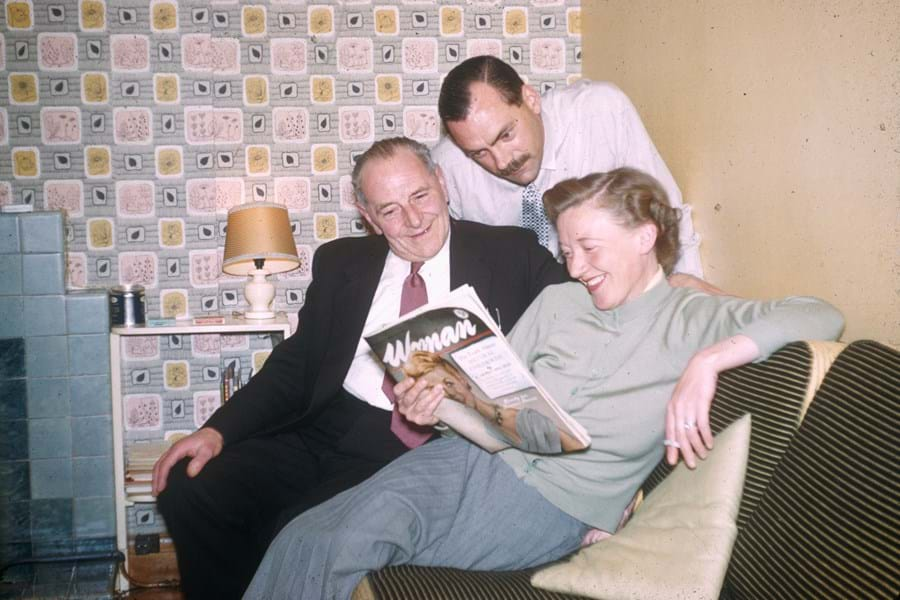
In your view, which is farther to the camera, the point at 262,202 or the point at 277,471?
the point at 262,202

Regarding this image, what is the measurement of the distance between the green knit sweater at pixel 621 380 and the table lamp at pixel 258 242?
1.69m

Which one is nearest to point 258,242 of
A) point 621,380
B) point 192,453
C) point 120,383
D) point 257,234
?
point 257,234

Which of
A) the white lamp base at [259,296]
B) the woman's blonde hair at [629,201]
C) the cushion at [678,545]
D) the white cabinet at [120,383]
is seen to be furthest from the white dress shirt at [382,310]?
the white lamp base at [259,296]

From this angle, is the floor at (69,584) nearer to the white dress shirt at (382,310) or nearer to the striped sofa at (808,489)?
the white dress shirt at (382,310)

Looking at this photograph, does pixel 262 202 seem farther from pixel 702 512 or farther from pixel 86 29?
pixel 702 512

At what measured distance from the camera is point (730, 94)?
6.39 feet

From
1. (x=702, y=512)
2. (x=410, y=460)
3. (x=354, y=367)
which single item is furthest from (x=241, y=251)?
(x=702, y=512)

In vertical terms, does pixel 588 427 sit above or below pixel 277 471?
above

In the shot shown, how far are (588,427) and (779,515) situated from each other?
401mm

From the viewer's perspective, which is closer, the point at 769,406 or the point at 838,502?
the point at 838,502

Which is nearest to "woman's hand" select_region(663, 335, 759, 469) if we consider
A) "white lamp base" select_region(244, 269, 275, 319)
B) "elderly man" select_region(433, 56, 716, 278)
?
"elderly man" select_region(433, 56, 716, 278)

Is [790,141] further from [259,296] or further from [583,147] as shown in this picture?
[259,296]

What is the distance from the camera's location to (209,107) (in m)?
A: 3.21

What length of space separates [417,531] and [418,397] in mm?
275
